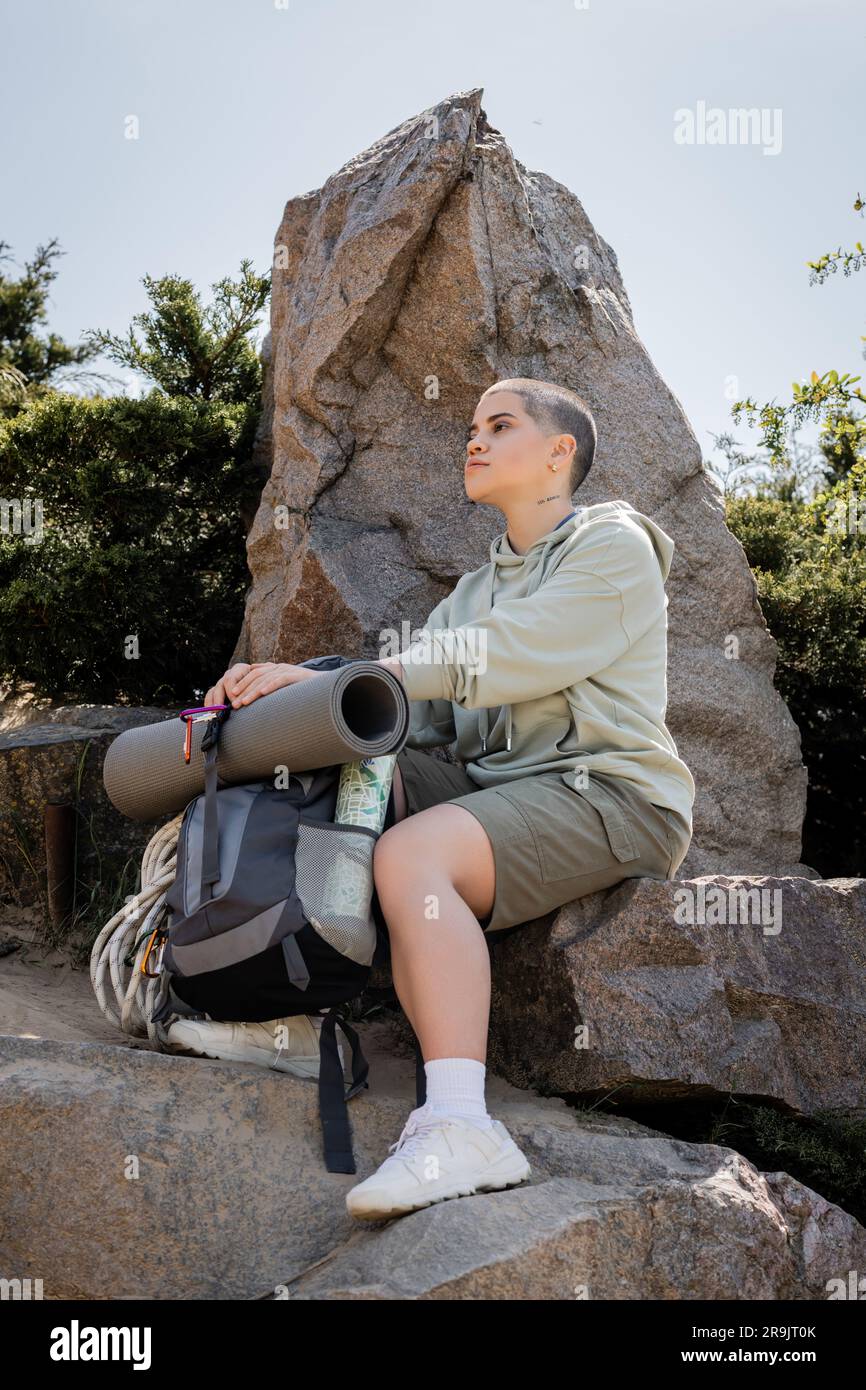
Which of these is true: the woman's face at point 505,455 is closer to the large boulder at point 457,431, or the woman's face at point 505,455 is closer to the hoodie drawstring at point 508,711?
the hoodie drawstring at point 508,711

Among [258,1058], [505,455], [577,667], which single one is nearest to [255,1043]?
[258,1058]

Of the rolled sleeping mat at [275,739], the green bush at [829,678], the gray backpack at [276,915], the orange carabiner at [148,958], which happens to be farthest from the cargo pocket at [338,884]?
the green bush at [829,678]

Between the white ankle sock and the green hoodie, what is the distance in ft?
2.75

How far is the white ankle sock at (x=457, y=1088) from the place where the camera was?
2559mm

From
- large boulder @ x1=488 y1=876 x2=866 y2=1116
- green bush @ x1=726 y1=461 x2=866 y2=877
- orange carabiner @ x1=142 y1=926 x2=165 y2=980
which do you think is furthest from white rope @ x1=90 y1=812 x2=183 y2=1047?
green bush @ x1=726 y1=461 x2=866 y2=877

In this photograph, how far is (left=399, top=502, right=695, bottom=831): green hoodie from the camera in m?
3.14

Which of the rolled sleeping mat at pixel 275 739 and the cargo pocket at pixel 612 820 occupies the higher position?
the rolled sleeping mat at pixel 275 739

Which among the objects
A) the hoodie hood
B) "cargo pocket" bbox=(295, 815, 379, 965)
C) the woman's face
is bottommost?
"cargo pocket" bbox=(295, 815, 379, 965)

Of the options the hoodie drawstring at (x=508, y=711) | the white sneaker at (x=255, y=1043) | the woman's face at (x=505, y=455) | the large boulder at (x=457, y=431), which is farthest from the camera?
the large boulder at (x=457, y=431)

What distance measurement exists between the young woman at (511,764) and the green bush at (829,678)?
2.32 metres

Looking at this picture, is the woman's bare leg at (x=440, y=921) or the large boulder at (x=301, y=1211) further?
the woman's bare leg at (x=440, y=921)

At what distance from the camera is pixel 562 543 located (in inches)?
138

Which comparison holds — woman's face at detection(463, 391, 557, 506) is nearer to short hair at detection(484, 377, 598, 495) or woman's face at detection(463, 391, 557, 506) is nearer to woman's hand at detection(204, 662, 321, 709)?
short hair at detection(484, 377, 598, 495)
